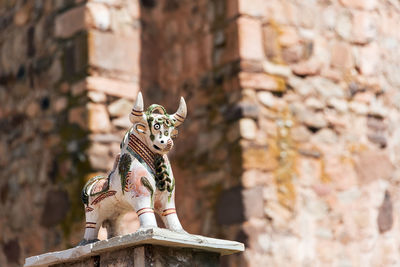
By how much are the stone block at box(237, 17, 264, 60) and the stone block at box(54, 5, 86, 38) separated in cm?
120

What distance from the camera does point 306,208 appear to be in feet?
20.4

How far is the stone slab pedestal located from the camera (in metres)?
3.61

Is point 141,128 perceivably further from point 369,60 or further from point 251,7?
point 369,60

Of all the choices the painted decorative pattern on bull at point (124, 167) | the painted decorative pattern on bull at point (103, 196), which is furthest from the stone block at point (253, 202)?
the painted decorative pattern on bull at point (124, 167)

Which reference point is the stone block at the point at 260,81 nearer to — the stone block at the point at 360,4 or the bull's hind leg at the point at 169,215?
the stone block at the point at 360,4

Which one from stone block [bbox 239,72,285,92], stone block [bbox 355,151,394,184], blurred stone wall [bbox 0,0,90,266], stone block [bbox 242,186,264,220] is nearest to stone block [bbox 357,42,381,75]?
stone block [bbox 355,151,394,184]

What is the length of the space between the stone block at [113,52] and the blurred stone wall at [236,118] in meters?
0.01

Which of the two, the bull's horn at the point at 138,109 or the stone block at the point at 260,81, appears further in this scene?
the stone block at the point at 260,81

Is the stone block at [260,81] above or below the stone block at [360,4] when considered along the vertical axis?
below

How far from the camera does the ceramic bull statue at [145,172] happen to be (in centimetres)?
378

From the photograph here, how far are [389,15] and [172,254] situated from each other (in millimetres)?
4124

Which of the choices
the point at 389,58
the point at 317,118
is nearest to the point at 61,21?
the point at 317,118

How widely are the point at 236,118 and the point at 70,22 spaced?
1534mm

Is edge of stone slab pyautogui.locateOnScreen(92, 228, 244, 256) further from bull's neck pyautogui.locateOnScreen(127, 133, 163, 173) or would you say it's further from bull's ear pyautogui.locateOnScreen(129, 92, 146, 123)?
bull's ear pyautogui.locateOnScreen(129, 92, 146, 123)
